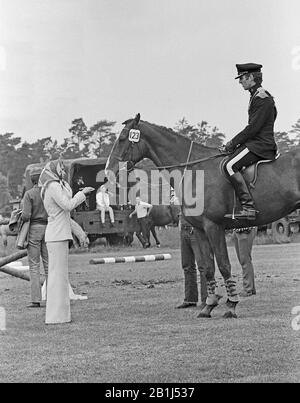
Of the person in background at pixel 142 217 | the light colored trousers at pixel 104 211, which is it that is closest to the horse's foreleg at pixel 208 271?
the light colored trousers at pixel 104 211

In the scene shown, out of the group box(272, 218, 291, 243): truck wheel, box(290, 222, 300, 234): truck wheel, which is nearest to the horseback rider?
box(272, 218, 291, 243): truck wheel

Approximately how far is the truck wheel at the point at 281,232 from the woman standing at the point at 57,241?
713 inches

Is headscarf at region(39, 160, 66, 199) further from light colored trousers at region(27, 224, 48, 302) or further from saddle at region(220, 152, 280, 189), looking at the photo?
saddle at region(220, 152, 280, 189)

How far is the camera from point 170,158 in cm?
1090

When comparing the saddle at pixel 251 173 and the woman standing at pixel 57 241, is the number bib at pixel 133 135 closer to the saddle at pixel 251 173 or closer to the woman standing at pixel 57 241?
the woman standing at pixel 57 241

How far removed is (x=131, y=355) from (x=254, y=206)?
115 inches

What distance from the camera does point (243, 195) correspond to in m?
10.3

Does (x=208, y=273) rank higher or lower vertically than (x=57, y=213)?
lower

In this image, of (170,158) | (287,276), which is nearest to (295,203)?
(170,158)

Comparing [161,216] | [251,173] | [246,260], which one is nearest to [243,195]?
[251,173]

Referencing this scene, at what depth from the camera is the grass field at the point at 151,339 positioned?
7.29 meters

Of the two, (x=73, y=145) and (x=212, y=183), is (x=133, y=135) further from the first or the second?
(x=73, y=145)

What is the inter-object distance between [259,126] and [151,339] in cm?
275

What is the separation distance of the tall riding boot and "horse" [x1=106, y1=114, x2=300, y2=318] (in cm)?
13
